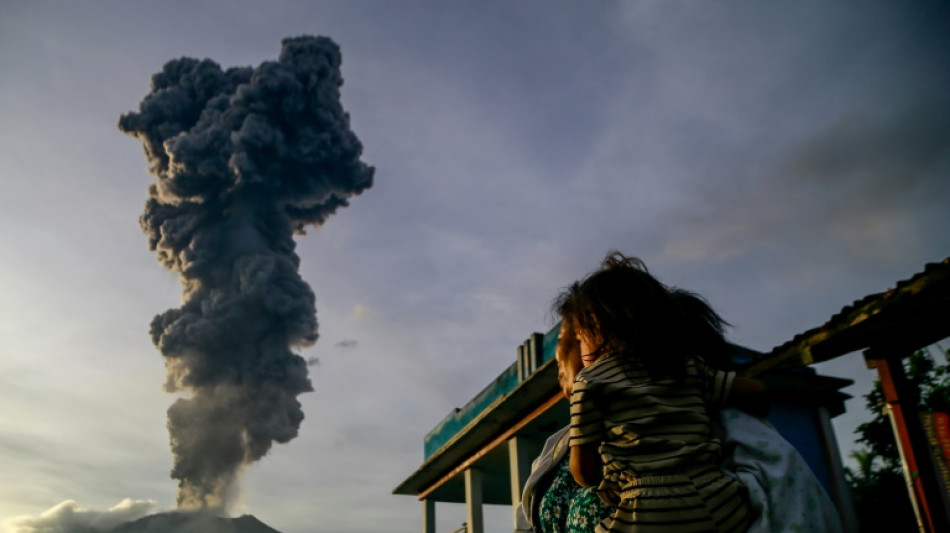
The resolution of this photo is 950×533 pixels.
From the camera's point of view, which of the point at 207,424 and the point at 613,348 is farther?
the point at 207,424

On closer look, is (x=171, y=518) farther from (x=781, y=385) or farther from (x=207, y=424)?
(x=781, y=385)

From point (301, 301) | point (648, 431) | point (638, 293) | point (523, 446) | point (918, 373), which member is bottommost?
point (648, 431)

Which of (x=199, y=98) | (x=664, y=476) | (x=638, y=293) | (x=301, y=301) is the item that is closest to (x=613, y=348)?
(x=638, y=293)

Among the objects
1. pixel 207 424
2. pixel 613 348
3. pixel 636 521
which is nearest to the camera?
pixel 636 521

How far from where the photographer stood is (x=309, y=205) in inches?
1848

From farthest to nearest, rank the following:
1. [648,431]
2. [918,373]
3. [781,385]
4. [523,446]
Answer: [918,373], [523,446], [781,385], [648,431]

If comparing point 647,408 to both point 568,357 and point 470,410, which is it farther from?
point 470,410

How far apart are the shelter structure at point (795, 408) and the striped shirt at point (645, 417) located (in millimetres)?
3800

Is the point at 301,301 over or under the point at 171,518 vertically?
over

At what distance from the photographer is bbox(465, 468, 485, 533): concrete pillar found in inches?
479

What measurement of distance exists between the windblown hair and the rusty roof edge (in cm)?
357

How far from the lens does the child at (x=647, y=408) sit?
1484 millimetres

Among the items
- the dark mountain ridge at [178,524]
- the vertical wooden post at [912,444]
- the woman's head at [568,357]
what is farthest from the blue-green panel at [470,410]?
the dark mountain ridge at [178,524]

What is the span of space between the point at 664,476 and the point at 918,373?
1682 centimetres
